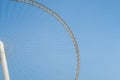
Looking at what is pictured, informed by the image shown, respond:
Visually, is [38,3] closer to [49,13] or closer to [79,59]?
[49,13]

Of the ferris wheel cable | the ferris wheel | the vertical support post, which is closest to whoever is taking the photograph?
Result: the vertical support post

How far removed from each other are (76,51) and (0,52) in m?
11.0

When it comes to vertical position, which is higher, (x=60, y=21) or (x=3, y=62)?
(x=60, y=21)

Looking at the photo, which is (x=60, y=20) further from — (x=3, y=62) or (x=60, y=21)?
(x=3, y=62)

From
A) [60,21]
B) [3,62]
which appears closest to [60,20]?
[60,21]

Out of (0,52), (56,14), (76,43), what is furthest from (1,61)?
(76,43)

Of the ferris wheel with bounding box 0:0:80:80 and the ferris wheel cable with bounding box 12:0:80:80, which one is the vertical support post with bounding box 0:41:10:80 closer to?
the ferris wheel with bounding box 0:0:80:80

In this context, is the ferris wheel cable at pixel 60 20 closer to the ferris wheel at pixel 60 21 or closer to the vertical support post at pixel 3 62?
the ferris wheel at pixel 60 21

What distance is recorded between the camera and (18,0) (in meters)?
26.5

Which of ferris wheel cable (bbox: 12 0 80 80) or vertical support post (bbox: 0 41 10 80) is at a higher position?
ferris wheel cable (bbox: 12 0 80 80)

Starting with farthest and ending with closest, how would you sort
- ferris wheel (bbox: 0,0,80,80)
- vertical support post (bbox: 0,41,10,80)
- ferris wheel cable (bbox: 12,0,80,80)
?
ferris wheel cable (bbox: 12,0,80,80) < ferris wheel (bbox: 0,0,80,80) < vertical support post (bbox: 0,41,10,80)

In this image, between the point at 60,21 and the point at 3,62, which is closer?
the point at 3,62

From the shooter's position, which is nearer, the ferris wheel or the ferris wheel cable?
the ferris wheel

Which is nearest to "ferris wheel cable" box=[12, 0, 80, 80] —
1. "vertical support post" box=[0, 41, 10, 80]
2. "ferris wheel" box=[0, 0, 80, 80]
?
"ferris wheel" box=[0, 0, 80, 80]
